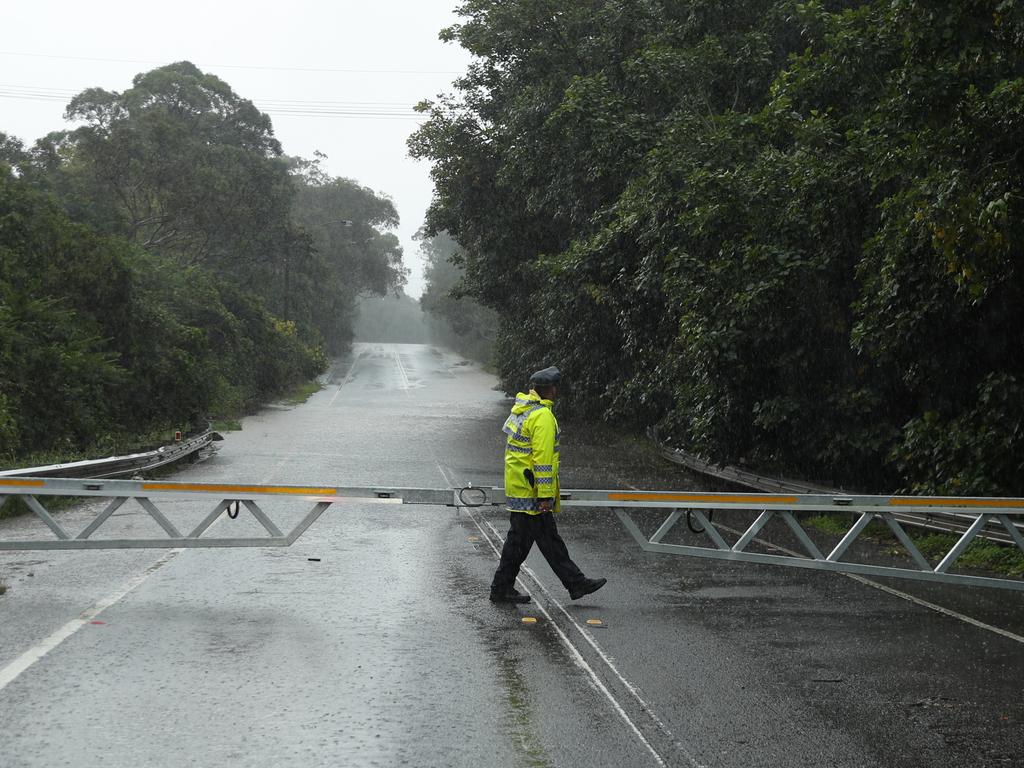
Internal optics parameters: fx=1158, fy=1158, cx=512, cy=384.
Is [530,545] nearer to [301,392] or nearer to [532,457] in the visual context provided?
[532,457]

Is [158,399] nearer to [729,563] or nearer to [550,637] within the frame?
[729,563]

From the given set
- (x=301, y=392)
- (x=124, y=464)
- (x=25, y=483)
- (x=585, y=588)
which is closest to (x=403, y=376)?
(x=301, y=392)

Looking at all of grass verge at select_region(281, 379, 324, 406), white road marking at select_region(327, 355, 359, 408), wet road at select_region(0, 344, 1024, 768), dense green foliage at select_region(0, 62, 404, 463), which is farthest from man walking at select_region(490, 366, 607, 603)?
grass verge at select_region(281, 379, 324, 406)

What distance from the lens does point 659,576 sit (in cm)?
1037

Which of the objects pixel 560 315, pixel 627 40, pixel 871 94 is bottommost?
pixel 560 315

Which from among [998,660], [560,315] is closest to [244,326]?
[560,315]

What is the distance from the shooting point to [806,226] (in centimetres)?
1572

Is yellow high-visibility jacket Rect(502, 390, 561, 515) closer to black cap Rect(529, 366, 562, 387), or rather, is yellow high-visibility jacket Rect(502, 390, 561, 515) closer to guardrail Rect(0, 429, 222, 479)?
black cap Rect(529, 366, 562, 387)

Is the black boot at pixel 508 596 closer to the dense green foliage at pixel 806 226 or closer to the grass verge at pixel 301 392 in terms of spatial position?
the dense green foliage at pixel 806 226

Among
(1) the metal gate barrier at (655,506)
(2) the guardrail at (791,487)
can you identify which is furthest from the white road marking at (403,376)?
(1) the metal gate barrier at (655,506)

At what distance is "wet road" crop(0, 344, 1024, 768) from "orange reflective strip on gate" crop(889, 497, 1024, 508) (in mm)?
833

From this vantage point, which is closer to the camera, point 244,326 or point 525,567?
point 525,567

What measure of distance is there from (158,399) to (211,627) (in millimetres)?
21689

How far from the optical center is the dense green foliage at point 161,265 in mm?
22531
